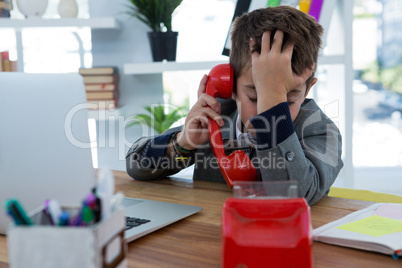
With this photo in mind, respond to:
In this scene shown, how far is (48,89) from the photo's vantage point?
2.29 feet

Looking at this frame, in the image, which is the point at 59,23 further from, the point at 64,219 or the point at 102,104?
the point at 64,219

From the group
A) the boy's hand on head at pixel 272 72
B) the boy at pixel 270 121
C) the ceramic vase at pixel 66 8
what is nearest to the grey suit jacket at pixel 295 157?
the boy at pixel 270 121

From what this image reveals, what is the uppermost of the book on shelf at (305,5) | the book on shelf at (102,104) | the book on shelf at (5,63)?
the book on shelf at (305,5)

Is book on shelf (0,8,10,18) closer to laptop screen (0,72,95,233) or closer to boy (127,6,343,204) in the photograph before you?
boy (127,6,343,204)

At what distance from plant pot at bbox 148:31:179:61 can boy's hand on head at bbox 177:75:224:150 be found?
1332mm

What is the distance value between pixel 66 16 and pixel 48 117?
7.05 feet

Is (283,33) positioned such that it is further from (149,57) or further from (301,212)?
(149,57)

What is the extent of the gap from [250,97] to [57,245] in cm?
78

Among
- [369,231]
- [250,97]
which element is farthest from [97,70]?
[369,231]

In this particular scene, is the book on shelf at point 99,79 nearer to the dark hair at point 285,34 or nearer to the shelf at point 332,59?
Result: the shelf at point 332,59

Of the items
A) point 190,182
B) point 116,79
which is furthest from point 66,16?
point 190,182

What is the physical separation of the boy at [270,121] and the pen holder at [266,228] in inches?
14.2

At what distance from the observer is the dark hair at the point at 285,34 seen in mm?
1095

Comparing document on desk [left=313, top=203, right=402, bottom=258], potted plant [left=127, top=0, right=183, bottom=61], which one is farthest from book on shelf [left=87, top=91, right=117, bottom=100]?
document on desk [left=313, top=203, right=402, bottom=258]
